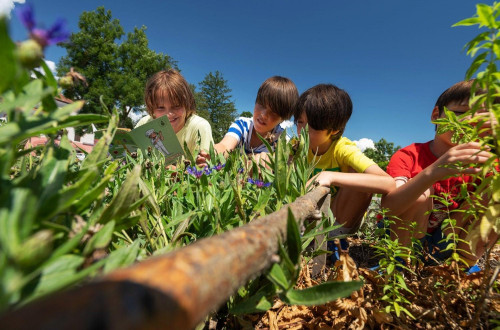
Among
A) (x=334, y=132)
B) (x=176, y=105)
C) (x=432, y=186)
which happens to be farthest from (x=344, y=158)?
(x=176, y=105)

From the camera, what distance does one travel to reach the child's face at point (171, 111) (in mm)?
2121

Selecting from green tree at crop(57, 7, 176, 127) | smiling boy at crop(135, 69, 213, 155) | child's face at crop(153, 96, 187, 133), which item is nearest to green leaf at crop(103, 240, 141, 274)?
smiling boy at crop(135, 69, 213, 155)

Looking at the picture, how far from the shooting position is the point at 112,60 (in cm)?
1631

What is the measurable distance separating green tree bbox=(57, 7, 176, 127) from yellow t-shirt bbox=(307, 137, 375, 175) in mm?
15700

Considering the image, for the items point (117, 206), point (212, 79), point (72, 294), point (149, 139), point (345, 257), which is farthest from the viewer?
point (212, 79)

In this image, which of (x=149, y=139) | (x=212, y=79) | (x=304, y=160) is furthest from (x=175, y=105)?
(x=212, y=79)

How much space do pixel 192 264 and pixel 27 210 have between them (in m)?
0.15

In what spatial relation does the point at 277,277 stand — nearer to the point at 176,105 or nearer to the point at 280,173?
the point at 280,173

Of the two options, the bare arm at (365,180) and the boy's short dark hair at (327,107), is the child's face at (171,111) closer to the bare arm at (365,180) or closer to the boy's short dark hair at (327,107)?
the boy's short dark hair at (327,107)

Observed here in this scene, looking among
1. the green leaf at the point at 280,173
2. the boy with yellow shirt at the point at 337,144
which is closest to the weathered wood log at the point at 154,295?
the green leaf at the point at 280,173

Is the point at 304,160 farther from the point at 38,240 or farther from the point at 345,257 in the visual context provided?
the point at 38,240

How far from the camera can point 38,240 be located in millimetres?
192

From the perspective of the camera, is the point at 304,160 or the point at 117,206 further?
the point at 304,160

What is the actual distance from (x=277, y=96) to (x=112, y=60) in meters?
17.7
